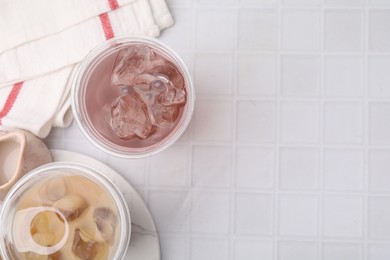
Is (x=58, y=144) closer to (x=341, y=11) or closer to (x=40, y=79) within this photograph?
(x=40, y=79)

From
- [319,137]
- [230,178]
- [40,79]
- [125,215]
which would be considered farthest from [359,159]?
Answer: [40,79]

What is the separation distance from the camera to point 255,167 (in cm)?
71

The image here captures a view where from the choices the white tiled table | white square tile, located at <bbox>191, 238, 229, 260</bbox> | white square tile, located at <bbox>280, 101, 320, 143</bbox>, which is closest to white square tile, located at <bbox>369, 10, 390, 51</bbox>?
the white tiled table

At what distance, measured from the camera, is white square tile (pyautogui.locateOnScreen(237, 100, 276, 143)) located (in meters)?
0.71

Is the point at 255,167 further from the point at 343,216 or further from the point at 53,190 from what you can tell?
the point at 53,190

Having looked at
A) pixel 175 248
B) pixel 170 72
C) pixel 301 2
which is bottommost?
pixel 175 248

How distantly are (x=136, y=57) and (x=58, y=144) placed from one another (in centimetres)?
16

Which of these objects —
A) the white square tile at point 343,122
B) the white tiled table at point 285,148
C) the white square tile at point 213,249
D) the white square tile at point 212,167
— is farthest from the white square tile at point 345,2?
the white square tile at point 213,249

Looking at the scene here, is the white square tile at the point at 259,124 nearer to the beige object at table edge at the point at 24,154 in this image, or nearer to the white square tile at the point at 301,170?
the white square tile at the point at 301,170

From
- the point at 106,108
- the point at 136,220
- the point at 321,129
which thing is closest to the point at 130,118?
the point at 106,108

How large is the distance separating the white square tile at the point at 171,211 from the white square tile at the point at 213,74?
136mm

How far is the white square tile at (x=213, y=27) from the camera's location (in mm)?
716

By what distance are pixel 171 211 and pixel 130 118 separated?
14 centimetres

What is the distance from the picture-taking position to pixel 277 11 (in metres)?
0.71
